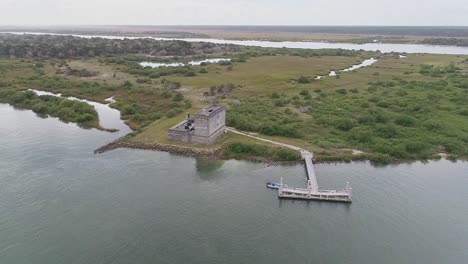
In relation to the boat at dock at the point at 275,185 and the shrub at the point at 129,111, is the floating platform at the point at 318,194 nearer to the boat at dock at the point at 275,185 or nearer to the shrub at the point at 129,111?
the boat at dock at the point at 275,185

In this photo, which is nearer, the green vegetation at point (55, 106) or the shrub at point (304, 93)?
the green vegetation at point (55, 106)

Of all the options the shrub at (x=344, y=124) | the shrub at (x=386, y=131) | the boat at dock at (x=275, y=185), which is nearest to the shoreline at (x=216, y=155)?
the boat at dock at (x=275, y=185)

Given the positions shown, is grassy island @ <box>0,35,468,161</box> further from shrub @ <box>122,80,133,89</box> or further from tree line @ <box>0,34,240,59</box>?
tree line @ <box>0,34,240,59</box>

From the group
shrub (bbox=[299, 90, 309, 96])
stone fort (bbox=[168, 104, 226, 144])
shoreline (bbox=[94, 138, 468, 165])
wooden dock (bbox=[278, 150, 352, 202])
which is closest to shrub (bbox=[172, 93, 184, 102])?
stone fort (bbox=[168, 104, 226, 144])

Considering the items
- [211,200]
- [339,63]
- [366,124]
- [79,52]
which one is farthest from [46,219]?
[79,52]

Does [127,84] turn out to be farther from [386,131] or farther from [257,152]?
[386,131]
